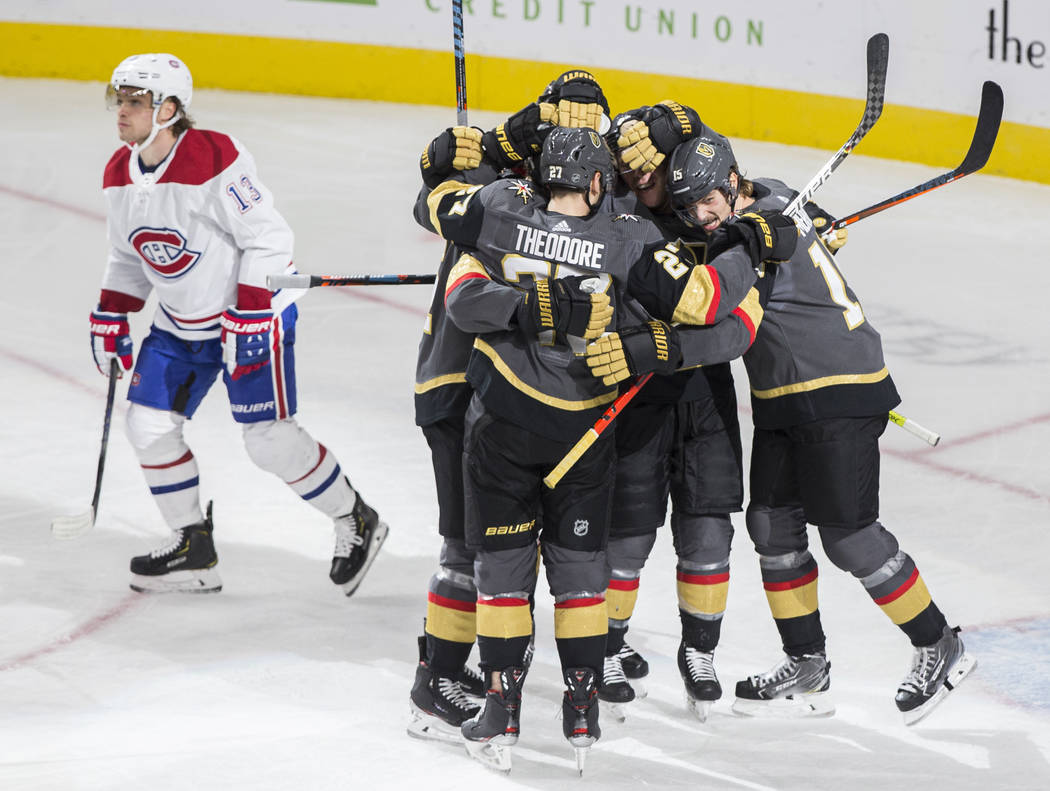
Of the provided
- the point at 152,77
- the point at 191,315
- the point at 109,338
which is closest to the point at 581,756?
the point at 191,315

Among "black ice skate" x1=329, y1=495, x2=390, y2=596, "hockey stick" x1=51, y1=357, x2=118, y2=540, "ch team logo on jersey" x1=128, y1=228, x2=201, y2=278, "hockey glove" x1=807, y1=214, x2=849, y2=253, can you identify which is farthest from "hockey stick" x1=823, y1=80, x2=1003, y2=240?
"hockey stick" x1=51, y1=357, x2=118, y2=540

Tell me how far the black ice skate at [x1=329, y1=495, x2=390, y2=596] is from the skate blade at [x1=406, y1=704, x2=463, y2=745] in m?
0.83

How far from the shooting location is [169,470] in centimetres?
409

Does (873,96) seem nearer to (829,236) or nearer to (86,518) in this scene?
(829,236)

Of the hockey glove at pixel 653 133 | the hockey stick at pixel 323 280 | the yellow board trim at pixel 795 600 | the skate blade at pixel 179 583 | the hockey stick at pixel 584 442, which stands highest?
the hockey glove at pixel 653 133

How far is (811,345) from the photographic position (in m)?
3.26

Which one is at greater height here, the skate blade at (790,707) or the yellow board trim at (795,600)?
the yellow board trim at (795,600)

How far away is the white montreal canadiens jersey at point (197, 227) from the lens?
3936mm

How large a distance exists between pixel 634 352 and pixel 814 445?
0.51m

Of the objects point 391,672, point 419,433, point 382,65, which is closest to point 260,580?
point 391,672

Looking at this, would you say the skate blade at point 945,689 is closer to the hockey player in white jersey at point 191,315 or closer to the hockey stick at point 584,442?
the hockey stick at point 584,442

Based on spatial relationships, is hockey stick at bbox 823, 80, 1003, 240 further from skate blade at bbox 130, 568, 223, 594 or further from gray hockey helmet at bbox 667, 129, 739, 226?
skate blade at bbox 130, 568, 223, 594

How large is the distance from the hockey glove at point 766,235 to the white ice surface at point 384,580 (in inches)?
40.6

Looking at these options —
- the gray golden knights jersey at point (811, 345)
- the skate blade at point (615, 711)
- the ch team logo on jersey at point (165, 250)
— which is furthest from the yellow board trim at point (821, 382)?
the ch team logo on jersey at point (165, 250)
